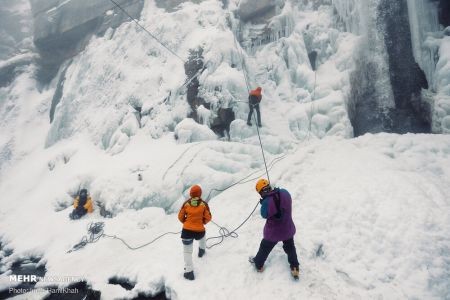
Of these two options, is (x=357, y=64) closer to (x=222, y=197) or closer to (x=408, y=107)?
(x=408, y=107)

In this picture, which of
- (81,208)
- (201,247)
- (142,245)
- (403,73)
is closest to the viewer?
(201,247)

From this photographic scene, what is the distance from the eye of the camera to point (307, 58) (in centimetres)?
1301

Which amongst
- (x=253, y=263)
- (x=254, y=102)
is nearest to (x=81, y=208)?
(x=253, y=263)

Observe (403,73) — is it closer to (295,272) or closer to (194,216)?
(295,272)

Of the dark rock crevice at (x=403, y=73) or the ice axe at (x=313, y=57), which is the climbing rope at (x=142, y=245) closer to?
the dark rock crevice at (x=403, y=73)

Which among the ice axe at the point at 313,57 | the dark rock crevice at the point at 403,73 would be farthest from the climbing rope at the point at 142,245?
the ice axe at the point at 313,57

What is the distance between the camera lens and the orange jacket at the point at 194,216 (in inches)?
207

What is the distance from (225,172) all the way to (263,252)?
4.48 m

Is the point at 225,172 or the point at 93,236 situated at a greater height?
the point at 225,172

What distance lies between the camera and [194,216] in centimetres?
525

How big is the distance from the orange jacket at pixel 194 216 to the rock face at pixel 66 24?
53.9 feet

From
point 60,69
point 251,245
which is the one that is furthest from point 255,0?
point 60,69

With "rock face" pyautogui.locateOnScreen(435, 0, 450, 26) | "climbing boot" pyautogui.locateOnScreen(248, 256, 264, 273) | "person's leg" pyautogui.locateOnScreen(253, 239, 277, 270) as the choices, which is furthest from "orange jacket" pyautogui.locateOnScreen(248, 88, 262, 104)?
"rock face" pyautogui.locateOnScreen(435, 0, 450, 26)

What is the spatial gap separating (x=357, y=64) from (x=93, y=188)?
10.8m
